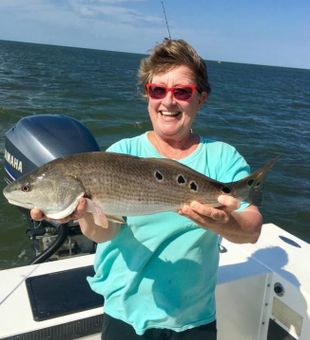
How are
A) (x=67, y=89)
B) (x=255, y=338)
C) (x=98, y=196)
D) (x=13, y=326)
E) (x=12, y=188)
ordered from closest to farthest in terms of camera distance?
(x=98, y=196) → (x=12, y=188) → (x=13, y=326) → (x=255, y=338) → (x=67, y=89)

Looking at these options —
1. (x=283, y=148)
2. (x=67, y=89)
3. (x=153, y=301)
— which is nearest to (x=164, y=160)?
(x=153, y=301)

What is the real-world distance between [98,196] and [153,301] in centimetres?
74

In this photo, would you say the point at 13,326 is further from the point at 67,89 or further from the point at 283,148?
the point at 67,89

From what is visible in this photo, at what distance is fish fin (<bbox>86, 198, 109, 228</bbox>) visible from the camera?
241cm

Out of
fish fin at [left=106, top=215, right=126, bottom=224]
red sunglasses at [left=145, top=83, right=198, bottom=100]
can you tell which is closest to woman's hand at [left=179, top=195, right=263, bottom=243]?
fish fin at [left=106, top=215, right=126, bottom=224]

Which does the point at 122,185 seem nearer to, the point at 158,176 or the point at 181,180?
the point at 158,176

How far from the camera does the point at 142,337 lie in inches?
106

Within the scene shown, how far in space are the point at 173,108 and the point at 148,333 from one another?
1360mm

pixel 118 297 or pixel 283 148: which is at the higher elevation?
pixel 118 297

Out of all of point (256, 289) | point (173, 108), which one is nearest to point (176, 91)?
point (173, 108)

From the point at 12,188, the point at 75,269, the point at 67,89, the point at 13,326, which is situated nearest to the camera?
the point at 12,188

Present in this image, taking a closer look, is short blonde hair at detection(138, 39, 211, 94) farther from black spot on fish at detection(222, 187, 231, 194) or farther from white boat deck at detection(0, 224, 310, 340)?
white boat deck at detection(0, 224, 310, 340)

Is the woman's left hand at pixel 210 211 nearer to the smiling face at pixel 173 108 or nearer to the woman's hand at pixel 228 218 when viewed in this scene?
the woman's hand at pixel 228 218

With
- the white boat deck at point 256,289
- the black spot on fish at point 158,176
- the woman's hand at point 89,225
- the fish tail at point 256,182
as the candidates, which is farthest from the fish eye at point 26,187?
the fish tail at point 256,182
